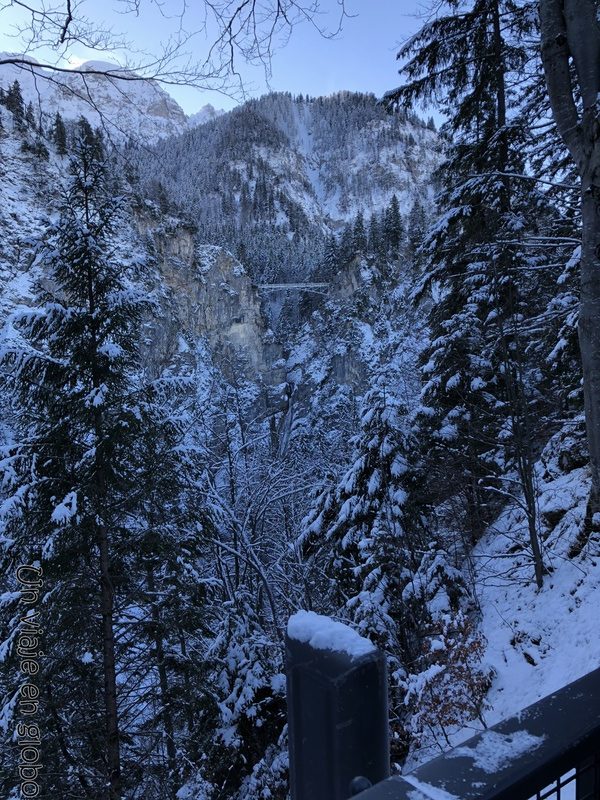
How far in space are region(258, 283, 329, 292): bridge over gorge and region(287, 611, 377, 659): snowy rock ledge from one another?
265 feet

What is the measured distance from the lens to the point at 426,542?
29.9ft

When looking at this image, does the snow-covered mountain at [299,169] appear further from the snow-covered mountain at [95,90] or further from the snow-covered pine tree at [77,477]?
the snow-covered mountain at [95,90]

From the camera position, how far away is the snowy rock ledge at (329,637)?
36.9 inches

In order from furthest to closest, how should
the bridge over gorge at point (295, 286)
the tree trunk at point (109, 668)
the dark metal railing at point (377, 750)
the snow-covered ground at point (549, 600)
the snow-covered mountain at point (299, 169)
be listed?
Result: the snow-covered mountain at point (299, 169)
the bridge over gorge at point (295, 286)
the snow-covered ground at point (549, 600)
the tree trunk at point (109, 668)
the dark metal railing at point (377, 750)

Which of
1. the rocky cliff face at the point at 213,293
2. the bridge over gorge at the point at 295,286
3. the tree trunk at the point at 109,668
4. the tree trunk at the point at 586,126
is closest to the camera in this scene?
the tree trunk at the point at 586,126

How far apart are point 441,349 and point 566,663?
628 cm

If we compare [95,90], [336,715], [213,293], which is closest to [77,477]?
[95,90]

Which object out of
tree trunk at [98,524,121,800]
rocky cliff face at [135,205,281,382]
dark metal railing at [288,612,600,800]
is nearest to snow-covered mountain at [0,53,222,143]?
dark metal railing at [288,612,600,800]

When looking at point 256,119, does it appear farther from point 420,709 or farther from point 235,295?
point 420,709

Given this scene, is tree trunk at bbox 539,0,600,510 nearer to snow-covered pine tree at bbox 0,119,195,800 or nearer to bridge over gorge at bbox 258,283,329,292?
snow-covered pine tree at bbox 0,119,195,800

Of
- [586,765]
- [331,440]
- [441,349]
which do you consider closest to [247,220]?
[331,440]

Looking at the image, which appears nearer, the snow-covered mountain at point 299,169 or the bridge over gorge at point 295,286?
the bridge over gorge at point 295,286

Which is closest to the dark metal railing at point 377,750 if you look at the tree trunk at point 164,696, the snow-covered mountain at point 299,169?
the tree trunk at point 164,696

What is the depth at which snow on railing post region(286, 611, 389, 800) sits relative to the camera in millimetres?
889
